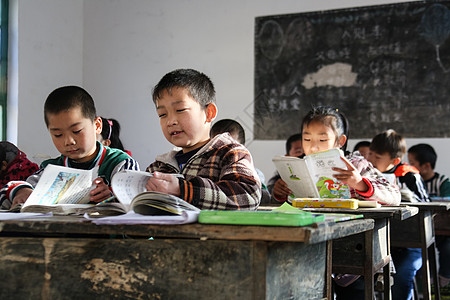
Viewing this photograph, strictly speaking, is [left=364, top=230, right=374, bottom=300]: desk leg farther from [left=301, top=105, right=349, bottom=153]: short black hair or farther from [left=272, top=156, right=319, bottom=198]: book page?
[left=301, top=105, right=349, bottom=153]: short black hair

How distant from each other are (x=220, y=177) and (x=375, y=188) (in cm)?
109

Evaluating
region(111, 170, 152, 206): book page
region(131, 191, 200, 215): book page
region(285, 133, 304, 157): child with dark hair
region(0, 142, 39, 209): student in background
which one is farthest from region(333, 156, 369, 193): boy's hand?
region(285, 133, 304, 157): child with dark hair

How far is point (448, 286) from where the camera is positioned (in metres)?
4.18

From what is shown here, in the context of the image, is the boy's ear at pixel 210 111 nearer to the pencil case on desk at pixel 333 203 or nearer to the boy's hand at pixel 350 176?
the pencil case on desk at pixel 333 203

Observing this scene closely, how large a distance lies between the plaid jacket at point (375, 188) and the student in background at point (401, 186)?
0.53 metres

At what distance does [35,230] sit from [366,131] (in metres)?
4.44

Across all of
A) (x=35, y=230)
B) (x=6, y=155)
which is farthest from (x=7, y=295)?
(x=6, y=155)

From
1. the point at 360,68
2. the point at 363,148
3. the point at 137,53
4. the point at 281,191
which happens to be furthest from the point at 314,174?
the point at 137,53

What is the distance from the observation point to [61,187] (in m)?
1.55

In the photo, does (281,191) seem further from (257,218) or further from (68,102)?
(257,218)

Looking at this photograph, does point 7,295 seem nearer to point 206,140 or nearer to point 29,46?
point 206,140

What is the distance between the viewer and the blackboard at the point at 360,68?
4.98 metres

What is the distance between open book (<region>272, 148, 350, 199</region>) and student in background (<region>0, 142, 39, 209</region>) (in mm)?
1370

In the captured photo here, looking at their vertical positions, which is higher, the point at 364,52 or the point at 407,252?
the point at 364,52
